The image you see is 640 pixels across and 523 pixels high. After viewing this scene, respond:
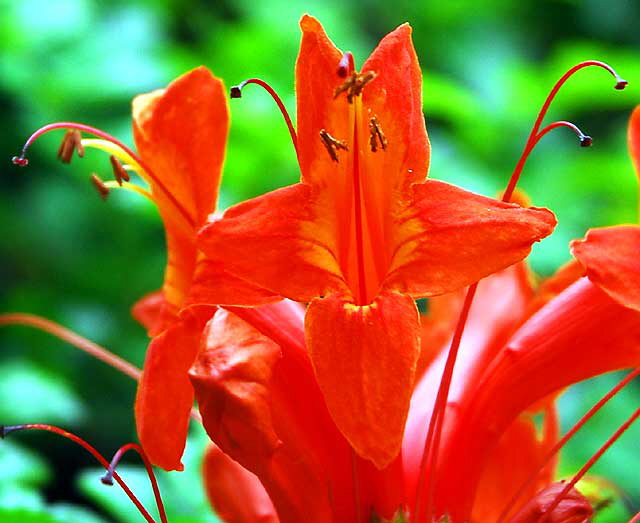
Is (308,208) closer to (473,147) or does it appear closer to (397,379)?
(397,379)

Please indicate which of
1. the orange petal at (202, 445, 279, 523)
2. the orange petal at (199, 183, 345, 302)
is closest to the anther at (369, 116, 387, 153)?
the orange petal at (199, 183, 345, 302)

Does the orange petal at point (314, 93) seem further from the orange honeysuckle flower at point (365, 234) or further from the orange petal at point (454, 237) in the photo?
the orange petal at point (454, 237)

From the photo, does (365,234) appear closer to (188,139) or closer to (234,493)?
(188,139)

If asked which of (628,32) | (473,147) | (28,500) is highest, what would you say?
(628,32)

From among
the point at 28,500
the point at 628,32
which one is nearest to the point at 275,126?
the point at 28,500

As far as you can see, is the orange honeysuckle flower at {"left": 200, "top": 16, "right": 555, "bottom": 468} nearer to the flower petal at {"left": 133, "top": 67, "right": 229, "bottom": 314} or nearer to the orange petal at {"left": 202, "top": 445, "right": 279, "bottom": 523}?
the flower petal at {"left": 133, "top": 67, "right": 229, "bottom": 314}

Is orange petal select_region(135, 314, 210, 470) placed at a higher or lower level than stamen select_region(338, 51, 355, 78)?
lower

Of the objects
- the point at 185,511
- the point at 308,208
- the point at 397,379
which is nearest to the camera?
the point at 397,379
